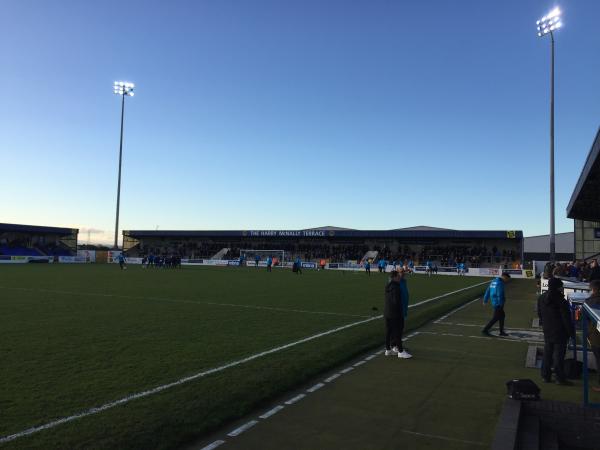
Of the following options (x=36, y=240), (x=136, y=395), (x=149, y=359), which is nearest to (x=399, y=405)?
(x=136, y=395)

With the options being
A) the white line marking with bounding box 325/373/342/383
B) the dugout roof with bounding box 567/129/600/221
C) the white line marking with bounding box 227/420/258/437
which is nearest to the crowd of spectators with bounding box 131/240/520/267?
the dugout roof with bounding box 567/129/600/221

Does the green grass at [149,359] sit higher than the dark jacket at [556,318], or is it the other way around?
the dark jacket at [556,318]

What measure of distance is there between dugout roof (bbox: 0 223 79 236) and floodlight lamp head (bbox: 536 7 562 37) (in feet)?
238

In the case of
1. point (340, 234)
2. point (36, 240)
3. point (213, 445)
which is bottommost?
point (213, 445)

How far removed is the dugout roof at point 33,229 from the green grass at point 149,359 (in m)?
61.8

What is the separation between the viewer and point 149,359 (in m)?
8.22

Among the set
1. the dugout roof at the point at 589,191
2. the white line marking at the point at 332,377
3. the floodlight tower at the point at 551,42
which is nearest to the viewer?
the white line marking at the point at 332,377

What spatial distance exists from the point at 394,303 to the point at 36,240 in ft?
268

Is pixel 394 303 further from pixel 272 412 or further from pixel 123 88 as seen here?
pixel 123 88

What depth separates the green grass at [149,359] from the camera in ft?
16.9

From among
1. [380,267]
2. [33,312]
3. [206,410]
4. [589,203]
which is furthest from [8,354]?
[380,267]

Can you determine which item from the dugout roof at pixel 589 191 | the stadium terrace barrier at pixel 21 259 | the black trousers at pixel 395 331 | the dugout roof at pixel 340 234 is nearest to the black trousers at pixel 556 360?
the black trousers at pixel 395 331

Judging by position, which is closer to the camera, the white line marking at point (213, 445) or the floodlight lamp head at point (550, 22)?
the white line marking at point (213, 445)

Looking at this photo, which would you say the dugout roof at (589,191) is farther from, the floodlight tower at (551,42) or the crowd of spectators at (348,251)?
the crowd of spectators at (348,251)
